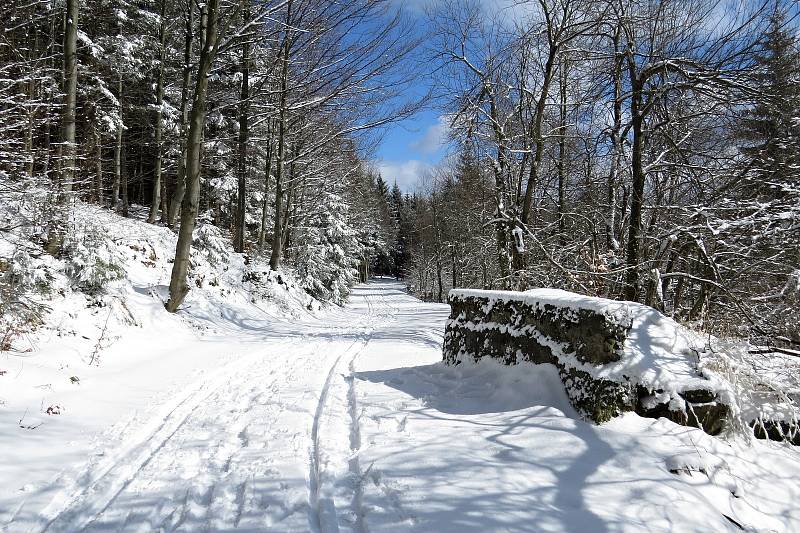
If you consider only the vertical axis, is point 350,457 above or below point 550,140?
below

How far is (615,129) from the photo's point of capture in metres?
Answer: 8.62

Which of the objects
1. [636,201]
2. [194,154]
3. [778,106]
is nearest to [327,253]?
[194,154]

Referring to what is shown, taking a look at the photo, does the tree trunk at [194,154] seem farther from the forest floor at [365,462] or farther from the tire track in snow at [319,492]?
the tire track in snow at [319,492]

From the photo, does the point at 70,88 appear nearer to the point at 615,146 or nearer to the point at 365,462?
the point at 365,462

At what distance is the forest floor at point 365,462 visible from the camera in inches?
111

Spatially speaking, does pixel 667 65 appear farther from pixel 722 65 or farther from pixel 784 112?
pixel 784 112

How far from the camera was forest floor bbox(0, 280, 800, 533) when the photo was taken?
9.23 feet

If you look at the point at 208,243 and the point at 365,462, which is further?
the point at 208,243

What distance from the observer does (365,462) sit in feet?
11.7

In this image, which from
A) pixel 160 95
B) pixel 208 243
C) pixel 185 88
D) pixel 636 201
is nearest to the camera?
pixel 636 201

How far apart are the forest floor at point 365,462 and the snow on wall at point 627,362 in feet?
0.58

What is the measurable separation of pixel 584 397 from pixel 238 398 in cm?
390

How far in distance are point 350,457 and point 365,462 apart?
0.55ft

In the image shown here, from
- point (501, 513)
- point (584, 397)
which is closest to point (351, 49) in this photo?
point (584, 397)
